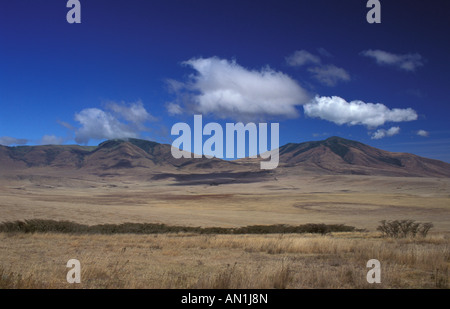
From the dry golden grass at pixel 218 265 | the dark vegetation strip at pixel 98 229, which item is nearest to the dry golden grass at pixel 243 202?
the dark vegetation strip at pixel 98 229

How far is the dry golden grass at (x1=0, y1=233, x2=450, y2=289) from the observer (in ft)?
24.8

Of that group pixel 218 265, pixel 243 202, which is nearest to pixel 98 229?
pixel 218 265

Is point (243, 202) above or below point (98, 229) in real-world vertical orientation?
below

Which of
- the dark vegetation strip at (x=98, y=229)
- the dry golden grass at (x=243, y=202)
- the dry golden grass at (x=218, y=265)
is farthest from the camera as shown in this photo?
the dry golden grass at (x=243, y=202)

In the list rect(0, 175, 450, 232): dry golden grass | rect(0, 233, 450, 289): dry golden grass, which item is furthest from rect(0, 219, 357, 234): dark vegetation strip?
rect(0, 175, 450, 232): dry golden grass

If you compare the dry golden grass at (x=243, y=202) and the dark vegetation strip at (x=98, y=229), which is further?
the dry golden grass at (x=243, y=202)

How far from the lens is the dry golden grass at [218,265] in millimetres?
7547

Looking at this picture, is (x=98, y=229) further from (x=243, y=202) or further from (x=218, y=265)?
(x=243, y=202)

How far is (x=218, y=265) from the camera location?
408 inches

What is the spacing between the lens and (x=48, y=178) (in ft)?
570

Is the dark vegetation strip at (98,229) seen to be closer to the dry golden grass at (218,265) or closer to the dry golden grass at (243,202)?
the dry golden grass at (218,265)
